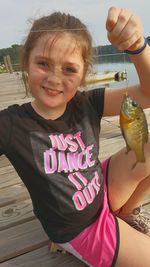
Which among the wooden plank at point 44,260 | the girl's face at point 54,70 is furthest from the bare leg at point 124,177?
the girl's face at point 54,70

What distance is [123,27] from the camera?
1629 millimetres

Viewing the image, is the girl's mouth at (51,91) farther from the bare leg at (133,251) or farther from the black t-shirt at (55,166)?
the bare leg at (133,251)

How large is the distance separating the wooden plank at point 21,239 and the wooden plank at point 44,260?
0.04 m

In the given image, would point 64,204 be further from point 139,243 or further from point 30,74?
point 30,74

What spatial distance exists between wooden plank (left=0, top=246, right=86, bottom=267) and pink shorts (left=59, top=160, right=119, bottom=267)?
3.5 inches

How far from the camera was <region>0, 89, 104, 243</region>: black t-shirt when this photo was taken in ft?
6.32

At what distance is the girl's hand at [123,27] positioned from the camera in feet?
5.24

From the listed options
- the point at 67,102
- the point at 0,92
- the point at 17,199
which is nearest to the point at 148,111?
the point at 17,199

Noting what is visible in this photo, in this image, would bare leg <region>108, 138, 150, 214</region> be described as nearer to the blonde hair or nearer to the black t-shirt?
the black t-shirt

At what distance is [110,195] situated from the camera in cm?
223

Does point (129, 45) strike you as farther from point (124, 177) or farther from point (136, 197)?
point (136, 197)

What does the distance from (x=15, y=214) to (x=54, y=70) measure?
1.07 m

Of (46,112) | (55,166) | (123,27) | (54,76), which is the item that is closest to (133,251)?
(55,166)

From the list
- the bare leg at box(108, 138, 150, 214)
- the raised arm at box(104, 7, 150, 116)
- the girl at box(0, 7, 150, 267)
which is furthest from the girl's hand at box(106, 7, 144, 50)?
the bare leg at box(108, 138, 150, 214)
